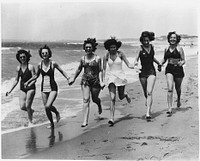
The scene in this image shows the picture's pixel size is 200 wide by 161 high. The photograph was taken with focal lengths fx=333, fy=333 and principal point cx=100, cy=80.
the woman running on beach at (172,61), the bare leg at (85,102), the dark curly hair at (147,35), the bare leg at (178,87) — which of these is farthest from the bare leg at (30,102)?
the bare leg at (178,87)

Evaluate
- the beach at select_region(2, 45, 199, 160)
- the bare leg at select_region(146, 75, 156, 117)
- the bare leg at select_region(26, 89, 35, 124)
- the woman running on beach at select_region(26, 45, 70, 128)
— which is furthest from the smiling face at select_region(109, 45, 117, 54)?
the bare leg at select_region(26, 89, 35, 124)

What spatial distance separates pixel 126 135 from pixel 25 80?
1.79 meters

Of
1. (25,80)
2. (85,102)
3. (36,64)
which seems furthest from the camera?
(36,64)

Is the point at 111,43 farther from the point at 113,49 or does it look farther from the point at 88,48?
the point at 88,48

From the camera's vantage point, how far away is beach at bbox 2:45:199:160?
436 cm

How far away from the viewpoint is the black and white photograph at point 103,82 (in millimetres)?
4539

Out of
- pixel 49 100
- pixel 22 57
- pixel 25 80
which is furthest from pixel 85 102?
pixel 22 57

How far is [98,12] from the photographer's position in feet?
17.2

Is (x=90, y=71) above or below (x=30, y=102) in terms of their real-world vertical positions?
above

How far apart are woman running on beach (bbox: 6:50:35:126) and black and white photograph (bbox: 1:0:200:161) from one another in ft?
0.05

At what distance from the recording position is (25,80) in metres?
5.18

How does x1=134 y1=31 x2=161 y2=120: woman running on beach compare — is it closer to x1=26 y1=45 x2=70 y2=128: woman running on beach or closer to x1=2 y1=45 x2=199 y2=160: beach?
x1=2 y1=45 x2=199 y2=160: beach

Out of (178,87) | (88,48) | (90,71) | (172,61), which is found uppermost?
(88,48)

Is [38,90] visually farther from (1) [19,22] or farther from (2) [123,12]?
(2) [123,12]
